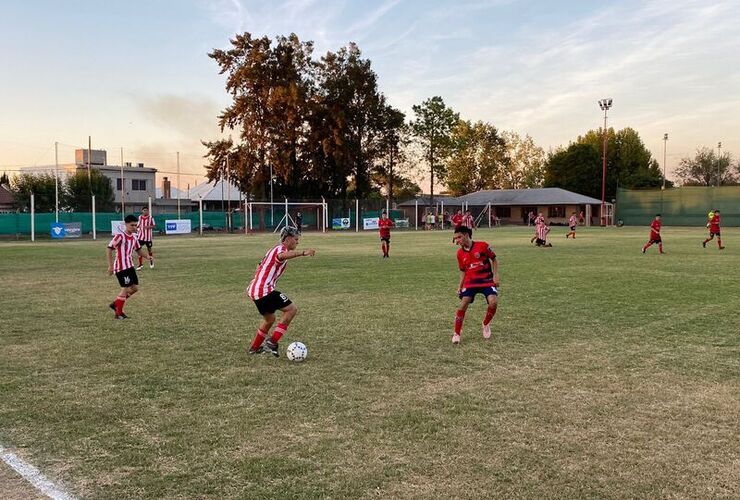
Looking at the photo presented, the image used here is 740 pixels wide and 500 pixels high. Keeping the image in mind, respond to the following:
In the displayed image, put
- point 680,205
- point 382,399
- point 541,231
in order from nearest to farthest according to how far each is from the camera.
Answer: point 382,399 < point 541,231 < point 680,205

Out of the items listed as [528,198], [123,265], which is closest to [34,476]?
[123,265]

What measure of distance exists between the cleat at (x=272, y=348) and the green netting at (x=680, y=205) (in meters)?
63.8

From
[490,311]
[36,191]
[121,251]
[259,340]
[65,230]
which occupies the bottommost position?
[259,340]

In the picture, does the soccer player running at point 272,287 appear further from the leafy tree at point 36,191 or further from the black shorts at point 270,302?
the leafy tree at point 36,191

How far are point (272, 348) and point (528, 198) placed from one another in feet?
257

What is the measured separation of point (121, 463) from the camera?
4551 mm

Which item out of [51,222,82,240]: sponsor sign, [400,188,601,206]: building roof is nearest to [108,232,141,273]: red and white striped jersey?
[51,222,82,240]: sponsor sign

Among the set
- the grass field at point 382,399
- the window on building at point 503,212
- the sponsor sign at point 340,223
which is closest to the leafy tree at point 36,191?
the sponsor sign at point 340,223

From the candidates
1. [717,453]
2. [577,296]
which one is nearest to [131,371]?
[717,453]

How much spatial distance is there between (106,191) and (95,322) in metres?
66.5

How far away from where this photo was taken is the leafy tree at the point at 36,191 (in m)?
58.6

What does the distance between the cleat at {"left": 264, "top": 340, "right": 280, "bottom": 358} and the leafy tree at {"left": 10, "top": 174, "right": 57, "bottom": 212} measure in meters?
56.0

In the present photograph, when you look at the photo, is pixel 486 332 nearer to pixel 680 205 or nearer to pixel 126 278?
pixel 126 278

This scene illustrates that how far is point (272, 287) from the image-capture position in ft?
26.1
